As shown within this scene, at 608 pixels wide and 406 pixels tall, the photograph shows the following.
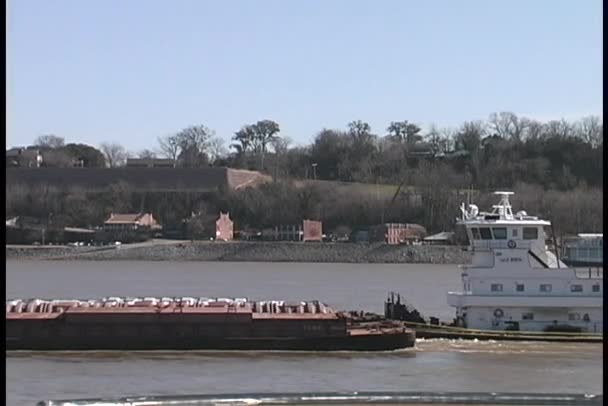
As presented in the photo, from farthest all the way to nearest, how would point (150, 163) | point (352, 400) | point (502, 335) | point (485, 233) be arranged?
point (150, 163)
point (485, 233)
point (502, 335)
point (352, 400)

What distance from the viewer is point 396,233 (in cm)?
12900

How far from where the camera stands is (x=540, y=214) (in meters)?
123

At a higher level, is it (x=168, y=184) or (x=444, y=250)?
(x=168, y=184)

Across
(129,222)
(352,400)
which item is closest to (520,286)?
(352,400)

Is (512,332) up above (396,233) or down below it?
below

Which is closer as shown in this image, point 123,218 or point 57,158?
point 123,218

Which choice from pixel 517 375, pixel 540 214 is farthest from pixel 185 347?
pixel 540 214

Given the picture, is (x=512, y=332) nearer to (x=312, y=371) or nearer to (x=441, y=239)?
(x=312, y=371)

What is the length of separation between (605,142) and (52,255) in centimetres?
12469

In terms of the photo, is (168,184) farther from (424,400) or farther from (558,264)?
(424,400)

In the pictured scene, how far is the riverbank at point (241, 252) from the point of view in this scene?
12038cm

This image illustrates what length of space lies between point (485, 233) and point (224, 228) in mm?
104692

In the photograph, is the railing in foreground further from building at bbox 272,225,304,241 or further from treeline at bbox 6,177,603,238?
building at bbox 272,225,304,241

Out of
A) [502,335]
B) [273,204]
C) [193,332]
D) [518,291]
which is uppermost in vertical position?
[273,204]
